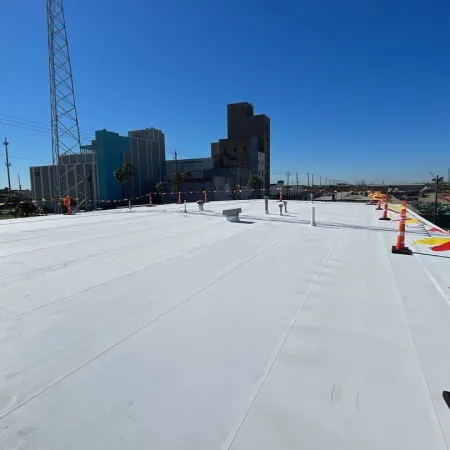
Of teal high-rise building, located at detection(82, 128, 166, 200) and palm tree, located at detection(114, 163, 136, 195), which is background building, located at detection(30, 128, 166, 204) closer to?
teal high-rise building, located at detection(82, 128, 166, 200)

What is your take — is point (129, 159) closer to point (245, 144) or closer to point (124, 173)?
point (124, 173)

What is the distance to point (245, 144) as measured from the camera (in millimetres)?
92250

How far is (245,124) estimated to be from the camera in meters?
97.5

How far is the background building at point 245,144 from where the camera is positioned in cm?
9150

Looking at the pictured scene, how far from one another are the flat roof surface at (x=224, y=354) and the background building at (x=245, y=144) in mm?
82558

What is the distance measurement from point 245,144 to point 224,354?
92960 millimetres

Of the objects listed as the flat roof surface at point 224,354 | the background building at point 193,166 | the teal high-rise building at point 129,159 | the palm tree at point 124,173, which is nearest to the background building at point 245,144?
the background building at point 193,166

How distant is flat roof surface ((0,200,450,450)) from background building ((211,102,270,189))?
82558mm

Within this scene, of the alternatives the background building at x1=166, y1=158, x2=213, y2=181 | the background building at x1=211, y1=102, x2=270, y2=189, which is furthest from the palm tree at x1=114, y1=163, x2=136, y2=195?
the background building at x1=211, y1=102, x2=270, y2=189

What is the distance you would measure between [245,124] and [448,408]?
100771mm

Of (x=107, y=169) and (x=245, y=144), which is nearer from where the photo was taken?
(x=107, y=169)

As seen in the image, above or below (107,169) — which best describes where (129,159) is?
above

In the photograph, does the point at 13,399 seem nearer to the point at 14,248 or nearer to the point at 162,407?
the point at 162,407

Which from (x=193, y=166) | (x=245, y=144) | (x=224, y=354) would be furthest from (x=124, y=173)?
(x=224, y=354)
